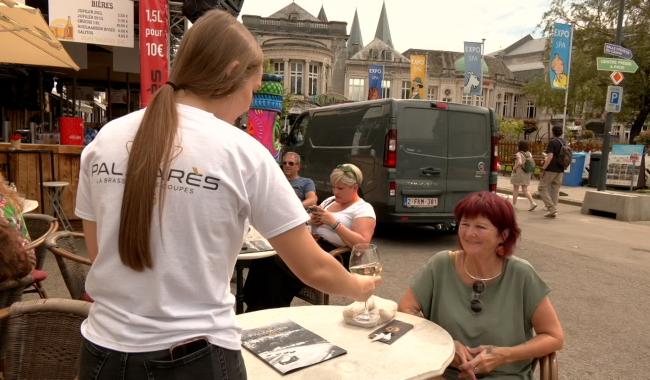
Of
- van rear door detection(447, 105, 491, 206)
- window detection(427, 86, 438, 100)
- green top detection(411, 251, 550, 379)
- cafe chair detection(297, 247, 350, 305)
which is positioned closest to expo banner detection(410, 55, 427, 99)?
van rear door detection(447, 105, 491, 206)

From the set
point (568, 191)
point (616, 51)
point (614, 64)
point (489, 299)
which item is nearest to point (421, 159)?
point (489, 299)

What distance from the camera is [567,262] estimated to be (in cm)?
680

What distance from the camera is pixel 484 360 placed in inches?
78.4

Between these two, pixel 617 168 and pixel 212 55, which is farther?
pixel 617 168

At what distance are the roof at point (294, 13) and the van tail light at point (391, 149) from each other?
179ft

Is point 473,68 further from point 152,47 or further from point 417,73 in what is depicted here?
point 152,47

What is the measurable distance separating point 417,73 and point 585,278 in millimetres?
24223

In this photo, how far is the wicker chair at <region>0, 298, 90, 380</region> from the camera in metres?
1.90

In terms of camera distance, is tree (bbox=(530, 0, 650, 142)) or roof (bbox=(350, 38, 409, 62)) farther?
roof (bbox=(350, 38, 409, 62))

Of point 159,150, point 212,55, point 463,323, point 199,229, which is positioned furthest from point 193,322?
point 463,323

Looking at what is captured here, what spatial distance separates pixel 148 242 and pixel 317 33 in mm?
59731

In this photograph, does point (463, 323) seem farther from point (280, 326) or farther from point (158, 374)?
point (158, 374)

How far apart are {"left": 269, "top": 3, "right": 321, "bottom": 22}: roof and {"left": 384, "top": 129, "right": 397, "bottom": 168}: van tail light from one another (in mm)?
54636

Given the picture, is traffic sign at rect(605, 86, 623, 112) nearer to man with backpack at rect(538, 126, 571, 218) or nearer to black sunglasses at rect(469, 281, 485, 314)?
man with backpack at rect(538, 126, 571, 218)
